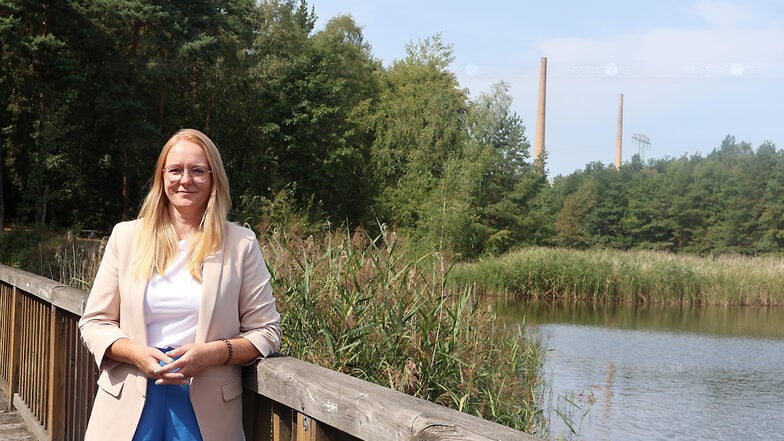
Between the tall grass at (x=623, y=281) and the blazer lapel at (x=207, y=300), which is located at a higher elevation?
the blazer lapel at (x=207, y=300)

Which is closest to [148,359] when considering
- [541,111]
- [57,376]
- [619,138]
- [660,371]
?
[57,376]

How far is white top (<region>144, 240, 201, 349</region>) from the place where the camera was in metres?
2.24

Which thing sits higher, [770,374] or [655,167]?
[655,167]

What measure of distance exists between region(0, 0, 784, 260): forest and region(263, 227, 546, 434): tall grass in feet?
45.3

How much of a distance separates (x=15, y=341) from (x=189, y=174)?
122 inches

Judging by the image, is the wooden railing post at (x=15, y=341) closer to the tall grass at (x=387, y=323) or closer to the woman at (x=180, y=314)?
the tall grass at (x=387, y=323)

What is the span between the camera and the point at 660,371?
48.9 feet

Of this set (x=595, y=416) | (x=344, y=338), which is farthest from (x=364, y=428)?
(x=595, y=416)

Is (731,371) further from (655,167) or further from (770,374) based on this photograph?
(655,167)

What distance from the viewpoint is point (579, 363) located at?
1478 centimetres

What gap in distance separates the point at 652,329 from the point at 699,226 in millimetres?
43536

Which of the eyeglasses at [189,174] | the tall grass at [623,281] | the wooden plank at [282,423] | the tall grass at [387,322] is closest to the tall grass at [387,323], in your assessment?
the tall grass at [387,322]

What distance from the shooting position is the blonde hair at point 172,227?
7.41 feet

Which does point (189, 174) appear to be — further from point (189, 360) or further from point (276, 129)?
point (276, 129)
